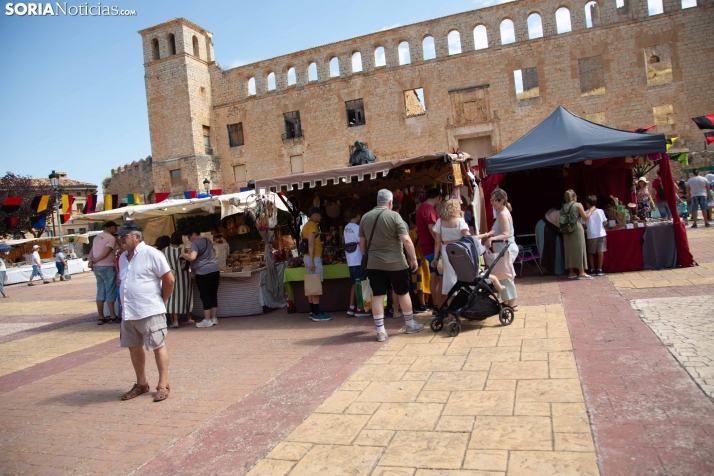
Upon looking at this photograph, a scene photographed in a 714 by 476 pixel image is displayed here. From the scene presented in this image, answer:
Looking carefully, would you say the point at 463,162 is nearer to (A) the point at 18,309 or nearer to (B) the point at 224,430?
(B) the point at 224,430

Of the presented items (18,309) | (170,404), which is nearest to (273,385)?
(170,404)

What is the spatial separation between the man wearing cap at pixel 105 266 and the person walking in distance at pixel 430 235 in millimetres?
5623

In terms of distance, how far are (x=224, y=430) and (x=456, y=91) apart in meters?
26.2

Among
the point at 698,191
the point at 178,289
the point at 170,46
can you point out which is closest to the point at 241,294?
the point at 178,289

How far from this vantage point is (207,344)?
6.82m

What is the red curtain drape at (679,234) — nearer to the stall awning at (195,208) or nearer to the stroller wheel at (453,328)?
the stroller wheel at (453,328)

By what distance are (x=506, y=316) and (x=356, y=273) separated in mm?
2325

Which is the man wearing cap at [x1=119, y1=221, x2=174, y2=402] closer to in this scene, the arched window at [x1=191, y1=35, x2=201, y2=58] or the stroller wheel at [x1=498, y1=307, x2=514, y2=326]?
the stroller wheel at [x1=498, y1=307, x2=514, y2=326]

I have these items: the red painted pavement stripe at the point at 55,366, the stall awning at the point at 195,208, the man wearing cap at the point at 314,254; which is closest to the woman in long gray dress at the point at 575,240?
the man wearing cap at the point at 314,254

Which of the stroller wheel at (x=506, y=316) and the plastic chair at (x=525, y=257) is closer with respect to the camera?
the stroller wheel at (x=506, y=316)

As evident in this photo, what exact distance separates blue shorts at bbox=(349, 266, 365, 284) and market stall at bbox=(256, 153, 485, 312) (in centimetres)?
49

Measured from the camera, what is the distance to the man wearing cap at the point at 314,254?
747 centimetres

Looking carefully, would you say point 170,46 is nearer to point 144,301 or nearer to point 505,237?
point 505,237

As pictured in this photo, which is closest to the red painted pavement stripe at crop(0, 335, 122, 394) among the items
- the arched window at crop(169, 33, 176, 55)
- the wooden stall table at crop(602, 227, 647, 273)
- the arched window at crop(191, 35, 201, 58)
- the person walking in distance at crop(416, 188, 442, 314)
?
the person walking in distance at crop(416, 188, 442, 314)
